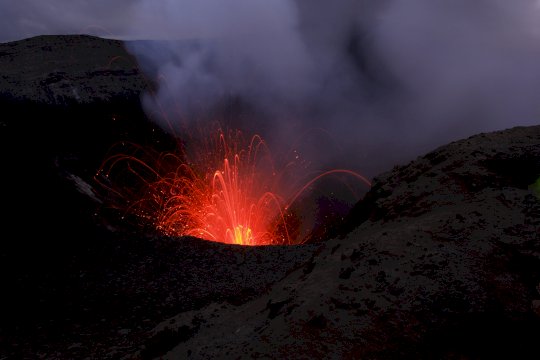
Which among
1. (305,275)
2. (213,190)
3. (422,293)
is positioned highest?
(213,190)

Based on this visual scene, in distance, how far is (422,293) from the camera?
7.72 feet

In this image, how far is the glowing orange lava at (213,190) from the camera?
15742mm

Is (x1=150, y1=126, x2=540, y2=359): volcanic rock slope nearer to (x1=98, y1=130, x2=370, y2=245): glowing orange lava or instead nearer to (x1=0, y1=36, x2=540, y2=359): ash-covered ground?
(x1=0, y1=36, x2=540, y2=359): ash-covered ground

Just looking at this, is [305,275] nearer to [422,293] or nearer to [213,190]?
[422,293]

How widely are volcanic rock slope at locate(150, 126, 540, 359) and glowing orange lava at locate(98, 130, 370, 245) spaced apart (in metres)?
10.7

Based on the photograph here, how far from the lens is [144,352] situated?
11.8 ft

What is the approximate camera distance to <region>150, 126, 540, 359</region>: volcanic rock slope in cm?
211

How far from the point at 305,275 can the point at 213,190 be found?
1578 cm

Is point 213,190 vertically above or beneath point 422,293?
above

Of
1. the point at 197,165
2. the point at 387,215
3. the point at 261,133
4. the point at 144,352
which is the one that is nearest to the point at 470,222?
the point at 387,215

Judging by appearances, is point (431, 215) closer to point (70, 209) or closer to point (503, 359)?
point (503, 359)

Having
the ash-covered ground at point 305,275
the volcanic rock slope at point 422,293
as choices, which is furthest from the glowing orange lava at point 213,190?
the volcanic rock slope at point 422,293

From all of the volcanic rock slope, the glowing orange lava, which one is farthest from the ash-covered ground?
the glowing orange lava

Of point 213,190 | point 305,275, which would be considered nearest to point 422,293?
point 305,275
